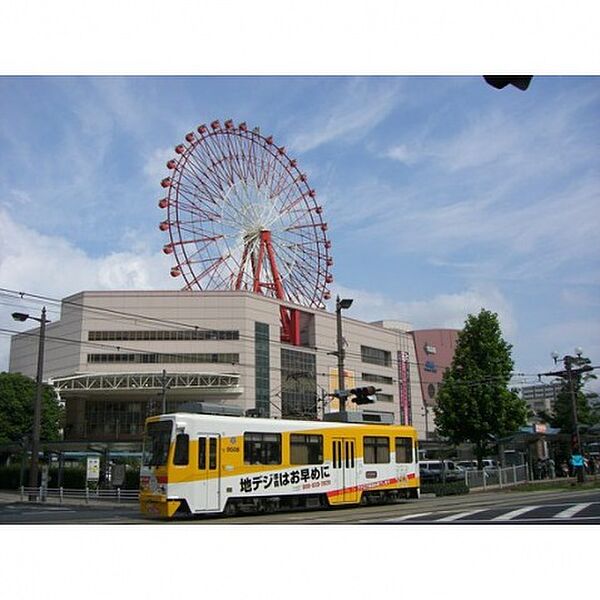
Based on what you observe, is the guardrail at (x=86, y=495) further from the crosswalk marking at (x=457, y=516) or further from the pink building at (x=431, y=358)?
the pink building at (x=431, y=358)

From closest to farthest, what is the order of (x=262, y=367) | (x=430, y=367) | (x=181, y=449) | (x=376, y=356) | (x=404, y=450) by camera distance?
1. (x=181, y=449)
2. (x=404, y=450)
3. (x=262, y=367)
4. (x=376, y=356)
5. (x=430, y=367)

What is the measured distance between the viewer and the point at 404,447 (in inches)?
889

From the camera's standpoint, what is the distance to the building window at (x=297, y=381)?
62594 mm

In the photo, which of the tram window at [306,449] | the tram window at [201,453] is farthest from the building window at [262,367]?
the tram window at [201,453]

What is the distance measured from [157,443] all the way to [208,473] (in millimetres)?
1510

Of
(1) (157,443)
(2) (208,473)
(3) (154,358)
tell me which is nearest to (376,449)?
(2) (208,473)

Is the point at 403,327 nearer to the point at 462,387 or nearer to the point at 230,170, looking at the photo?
the point at 230,170

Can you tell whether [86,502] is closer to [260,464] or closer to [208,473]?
[260,464]

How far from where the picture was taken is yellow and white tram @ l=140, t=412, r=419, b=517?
54.9ft

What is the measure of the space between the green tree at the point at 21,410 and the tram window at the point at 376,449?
137 feet

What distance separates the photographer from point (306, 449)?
19.2 meters

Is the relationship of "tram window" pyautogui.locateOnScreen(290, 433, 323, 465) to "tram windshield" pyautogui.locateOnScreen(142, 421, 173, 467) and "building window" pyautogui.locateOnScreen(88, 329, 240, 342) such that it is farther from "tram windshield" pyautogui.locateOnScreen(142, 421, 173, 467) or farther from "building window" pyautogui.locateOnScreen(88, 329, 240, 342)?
"building window" pyautogui.locateOnScreen(88, 329, 240, 342)

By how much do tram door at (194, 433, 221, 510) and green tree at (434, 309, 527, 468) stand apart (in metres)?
17.9

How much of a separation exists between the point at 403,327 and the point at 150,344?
4163 centimetres
